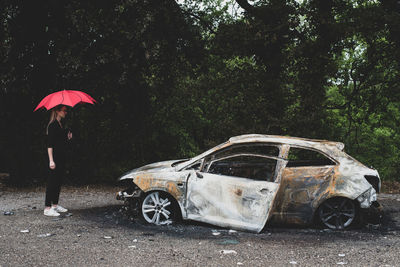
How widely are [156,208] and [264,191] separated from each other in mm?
1895

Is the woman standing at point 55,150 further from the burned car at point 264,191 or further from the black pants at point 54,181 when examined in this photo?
the burned car at point 264,191

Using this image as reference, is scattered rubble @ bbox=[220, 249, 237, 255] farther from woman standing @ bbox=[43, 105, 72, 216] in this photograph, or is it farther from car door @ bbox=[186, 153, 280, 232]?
woman standing @ bbox=[43, 105, 72, 216]

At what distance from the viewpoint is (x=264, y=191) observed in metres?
6.33

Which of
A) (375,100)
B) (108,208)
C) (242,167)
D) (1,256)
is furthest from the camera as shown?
(375,100)

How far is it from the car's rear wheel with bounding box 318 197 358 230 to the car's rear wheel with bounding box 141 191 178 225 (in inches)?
99.3

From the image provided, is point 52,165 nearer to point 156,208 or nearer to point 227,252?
point 156,208

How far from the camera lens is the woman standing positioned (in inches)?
283

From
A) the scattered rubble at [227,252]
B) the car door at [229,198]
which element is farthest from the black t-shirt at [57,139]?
the scattered rubble at [227,252]

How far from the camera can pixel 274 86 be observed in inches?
425

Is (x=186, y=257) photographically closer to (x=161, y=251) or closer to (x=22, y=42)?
(x=161, y=251)

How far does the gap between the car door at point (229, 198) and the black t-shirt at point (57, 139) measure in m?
2.45

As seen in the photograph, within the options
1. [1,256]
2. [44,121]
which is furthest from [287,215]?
[44,121]

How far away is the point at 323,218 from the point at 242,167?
167cm

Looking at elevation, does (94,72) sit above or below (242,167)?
above
